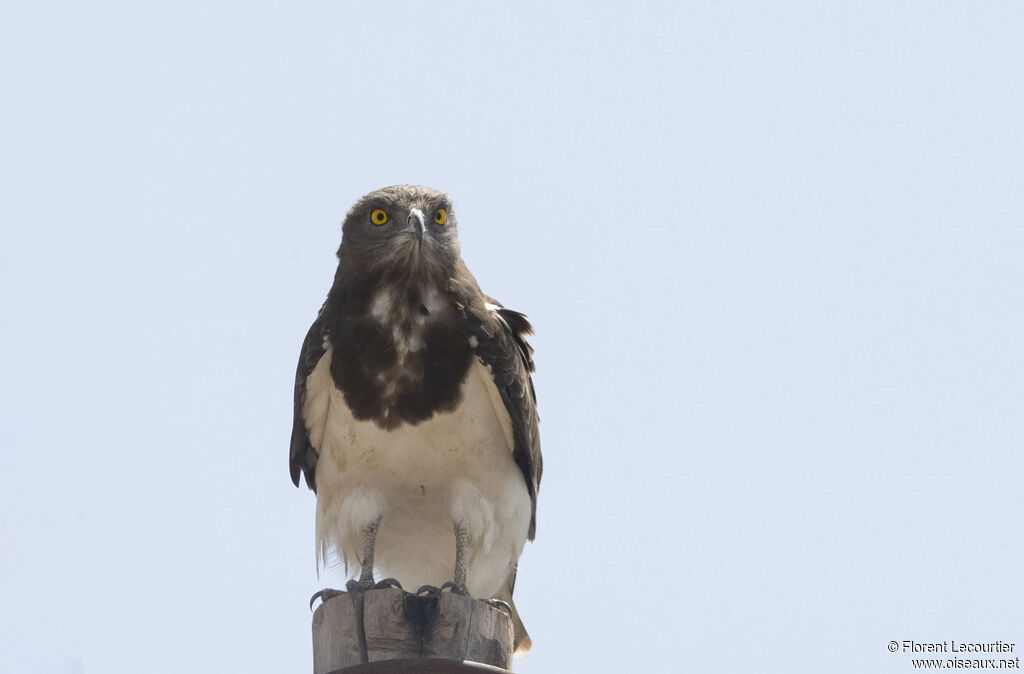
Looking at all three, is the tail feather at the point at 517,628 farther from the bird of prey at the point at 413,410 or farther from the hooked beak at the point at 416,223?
the hooked beak at the point at 416,223

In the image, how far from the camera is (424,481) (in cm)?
681

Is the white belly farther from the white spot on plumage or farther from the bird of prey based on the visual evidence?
the white spot on plumage

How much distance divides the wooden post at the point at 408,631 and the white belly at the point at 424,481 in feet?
5.78

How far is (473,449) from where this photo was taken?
6.83 m

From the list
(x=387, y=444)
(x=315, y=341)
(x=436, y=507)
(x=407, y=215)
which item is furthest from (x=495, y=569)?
(x=407, y=215)

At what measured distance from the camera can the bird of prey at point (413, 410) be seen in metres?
6.73

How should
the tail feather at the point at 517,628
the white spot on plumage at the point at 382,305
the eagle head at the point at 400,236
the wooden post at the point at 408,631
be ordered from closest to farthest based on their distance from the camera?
the wooden post at the point at 408,631, the white spot on plumage at the point at 382,305, the eagle head at the point at 400,236, the tail feather at the point at 517,628

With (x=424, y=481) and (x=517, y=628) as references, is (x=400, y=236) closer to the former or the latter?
(x=424, y=481)

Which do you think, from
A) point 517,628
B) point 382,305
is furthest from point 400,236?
point 517,628

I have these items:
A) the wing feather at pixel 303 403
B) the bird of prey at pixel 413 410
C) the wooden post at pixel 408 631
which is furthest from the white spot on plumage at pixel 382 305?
the wooden post at pixel 408 631

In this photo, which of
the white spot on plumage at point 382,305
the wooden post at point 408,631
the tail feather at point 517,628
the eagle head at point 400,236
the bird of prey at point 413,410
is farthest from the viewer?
the tail feather at point 517,628

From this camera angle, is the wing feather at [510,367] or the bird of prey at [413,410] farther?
the wing feather at [510,367]

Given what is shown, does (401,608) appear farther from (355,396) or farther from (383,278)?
(383,278)

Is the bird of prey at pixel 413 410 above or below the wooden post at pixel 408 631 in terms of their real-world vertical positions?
above
